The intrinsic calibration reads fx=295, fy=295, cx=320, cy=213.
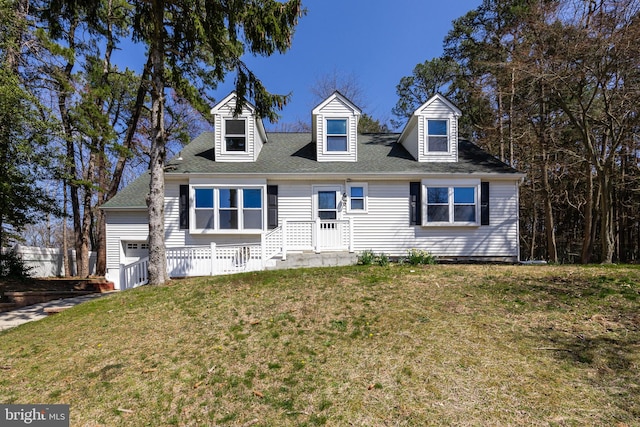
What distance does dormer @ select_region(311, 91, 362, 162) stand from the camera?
11.9 metres

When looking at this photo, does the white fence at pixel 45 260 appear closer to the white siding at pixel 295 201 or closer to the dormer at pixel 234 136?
the dormer at pixel 234 136

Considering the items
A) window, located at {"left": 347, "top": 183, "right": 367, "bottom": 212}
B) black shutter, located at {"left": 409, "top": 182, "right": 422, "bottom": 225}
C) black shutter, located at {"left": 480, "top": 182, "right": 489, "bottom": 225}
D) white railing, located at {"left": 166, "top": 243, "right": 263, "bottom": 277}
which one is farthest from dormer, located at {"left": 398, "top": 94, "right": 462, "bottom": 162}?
white railing, located at {"left": 166, "top": 243, "right": 263, "bottom": 277}

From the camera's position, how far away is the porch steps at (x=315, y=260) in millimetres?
9031

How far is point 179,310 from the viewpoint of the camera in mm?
5801

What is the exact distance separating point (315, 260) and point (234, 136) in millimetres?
6154

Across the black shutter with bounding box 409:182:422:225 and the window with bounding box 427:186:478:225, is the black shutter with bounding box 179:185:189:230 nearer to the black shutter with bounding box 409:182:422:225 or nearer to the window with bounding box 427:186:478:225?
the black shutter with bounding box 409:182:422:225

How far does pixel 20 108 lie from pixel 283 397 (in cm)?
1235

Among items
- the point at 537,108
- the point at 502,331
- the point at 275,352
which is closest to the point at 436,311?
the point at 502,331

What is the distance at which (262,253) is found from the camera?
Result: 9.20 meters

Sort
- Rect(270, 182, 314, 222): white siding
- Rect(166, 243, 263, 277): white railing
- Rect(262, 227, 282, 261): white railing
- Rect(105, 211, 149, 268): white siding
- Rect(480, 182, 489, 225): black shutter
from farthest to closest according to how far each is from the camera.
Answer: Rect(105, 211, 149, 268): white siding → Rect(270, 182, 314, 222): white siding → Rect(480, 182, 489, 225): black shutter → Rect(262, 227, 282, 261): white railing → Rect(166, 243, 263, 277): white railing

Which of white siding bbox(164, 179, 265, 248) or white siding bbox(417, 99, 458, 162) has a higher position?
white siding bbox(417, 99, 458, 162)

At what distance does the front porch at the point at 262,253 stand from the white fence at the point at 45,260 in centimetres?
884

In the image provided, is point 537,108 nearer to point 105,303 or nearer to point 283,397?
point 283,397

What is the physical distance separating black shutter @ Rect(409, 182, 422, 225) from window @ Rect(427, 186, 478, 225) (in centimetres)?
33
